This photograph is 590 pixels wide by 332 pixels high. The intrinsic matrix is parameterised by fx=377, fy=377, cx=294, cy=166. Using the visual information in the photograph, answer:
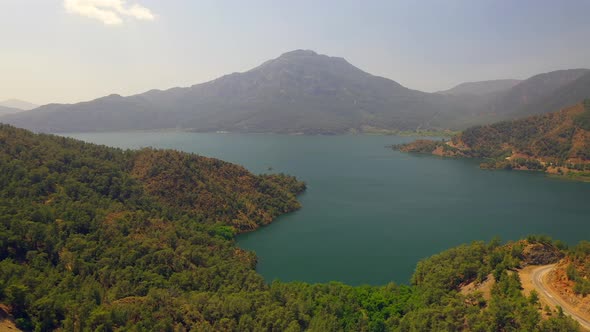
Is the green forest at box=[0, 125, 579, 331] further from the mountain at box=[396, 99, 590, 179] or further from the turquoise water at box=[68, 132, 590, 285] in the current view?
the mountain at box=[396, 99, 590, 179]

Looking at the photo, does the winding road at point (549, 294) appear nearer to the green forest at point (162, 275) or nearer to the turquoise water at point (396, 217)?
the green forest at point (162, 275)

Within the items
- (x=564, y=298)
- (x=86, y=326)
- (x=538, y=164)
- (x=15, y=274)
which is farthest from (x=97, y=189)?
(x=538, y=164)

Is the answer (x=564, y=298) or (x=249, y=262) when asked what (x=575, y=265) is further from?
(x=249, y=262)

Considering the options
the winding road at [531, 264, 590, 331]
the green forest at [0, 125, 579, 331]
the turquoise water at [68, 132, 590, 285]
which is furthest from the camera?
the turquoise water at [68, 132, 590, 285]

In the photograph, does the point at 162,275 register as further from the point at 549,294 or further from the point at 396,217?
the point at 396,217

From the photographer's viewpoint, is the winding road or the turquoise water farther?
the turquoise water

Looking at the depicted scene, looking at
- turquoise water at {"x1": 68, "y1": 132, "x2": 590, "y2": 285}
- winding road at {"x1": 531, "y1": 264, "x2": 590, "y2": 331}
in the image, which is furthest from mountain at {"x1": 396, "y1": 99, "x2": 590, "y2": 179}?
winding road at {"x1": 531, "y1": 264, "x2": 590, "y2": 331}

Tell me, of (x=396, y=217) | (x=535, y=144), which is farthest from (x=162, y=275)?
(x=535, y=144)
